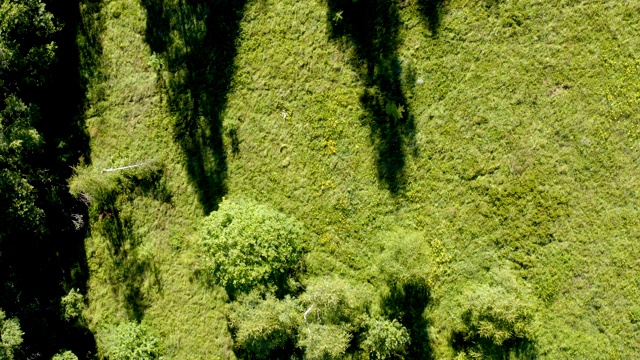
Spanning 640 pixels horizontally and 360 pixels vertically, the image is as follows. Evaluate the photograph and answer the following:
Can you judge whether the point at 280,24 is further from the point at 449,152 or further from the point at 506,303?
the point at 506,303

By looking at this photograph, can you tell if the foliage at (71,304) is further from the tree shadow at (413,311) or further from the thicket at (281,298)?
the tree shadow at (413,311)

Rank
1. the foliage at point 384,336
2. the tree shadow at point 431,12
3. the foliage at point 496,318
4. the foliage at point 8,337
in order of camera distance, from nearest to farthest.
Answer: the foliage at point 8,337 → the foliage at point 496,318 → the foliage at point 384,336 → the tree shadow at point 431,12

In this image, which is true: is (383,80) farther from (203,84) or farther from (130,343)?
(130,343)

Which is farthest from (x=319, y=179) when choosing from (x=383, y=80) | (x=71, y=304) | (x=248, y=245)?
(x=71, y=304)

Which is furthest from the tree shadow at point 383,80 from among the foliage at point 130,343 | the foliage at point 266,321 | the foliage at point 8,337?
the foliage at point 8,337

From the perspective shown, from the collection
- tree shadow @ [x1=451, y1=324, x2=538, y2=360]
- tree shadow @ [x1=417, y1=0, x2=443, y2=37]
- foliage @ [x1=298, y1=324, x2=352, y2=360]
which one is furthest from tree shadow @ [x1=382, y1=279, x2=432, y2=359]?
tree shadow @ [x1=417, y1=0, x2=443, y2=37]

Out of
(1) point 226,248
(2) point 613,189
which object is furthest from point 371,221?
(2) point 613,189
